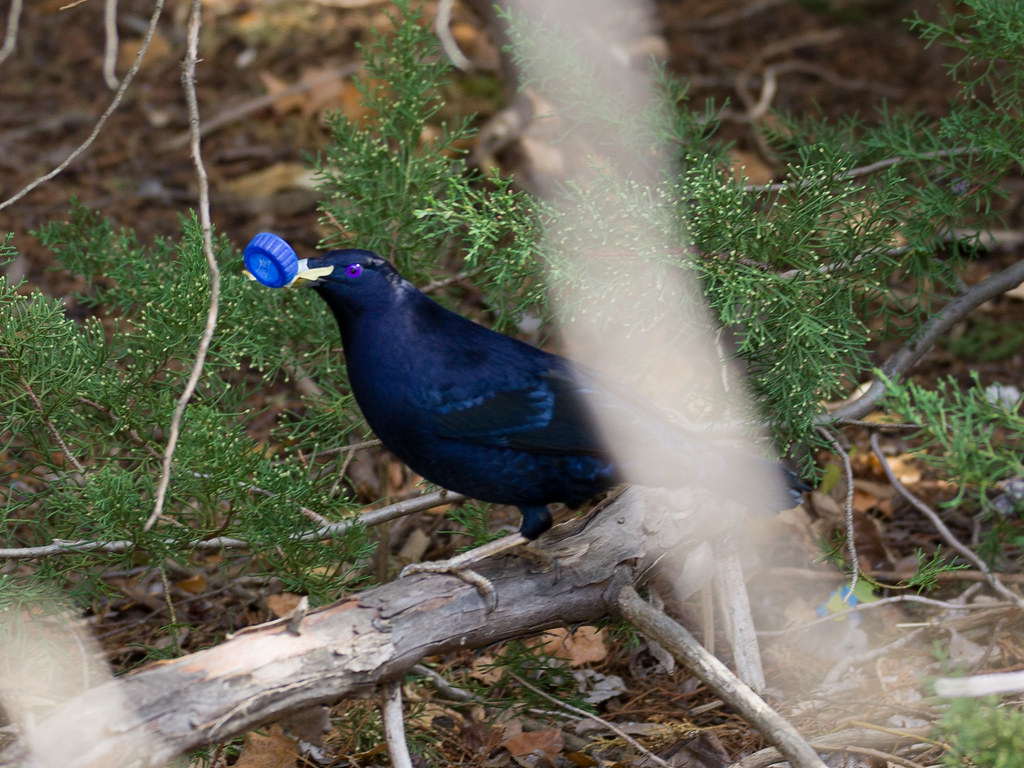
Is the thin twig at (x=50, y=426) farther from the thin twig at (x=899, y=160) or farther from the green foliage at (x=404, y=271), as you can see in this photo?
the thin twig at (x=899, y=160)

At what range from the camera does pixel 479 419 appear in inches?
116

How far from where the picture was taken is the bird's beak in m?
2.89

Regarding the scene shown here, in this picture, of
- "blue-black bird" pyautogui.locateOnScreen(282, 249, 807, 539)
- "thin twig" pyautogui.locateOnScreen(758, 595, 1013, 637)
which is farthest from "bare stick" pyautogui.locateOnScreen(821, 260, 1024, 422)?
"blue-black bird" pyautogui.locateOnScreen(282, 249, 807, 539)

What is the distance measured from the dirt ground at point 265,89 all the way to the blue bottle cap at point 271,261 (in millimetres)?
2703

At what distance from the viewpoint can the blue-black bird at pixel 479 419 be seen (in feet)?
9.62

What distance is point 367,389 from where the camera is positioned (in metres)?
2.93

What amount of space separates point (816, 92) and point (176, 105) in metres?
4.12

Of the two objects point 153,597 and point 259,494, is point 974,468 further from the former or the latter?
point 153,597

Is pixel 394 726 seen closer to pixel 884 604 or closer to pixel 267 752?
pixel 267 752

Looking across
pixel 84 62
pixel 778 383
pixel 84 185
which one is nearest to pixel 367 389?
pixel 778 383

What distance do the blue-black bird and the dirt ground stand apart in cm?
256

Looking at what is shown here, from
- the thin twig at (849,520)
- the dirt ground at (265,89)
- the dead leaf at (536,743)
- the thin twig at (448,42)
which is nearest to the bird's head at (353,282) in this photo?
the thin twig at (448,42)

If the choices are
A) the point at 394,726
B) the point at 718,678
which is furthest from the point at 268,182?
the point at 718,678

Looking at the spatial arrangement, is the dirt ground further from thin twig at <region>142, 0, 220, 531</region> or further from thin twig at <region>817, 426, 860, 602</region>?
thin twig at <region>142, 0, 220, 531</region>
